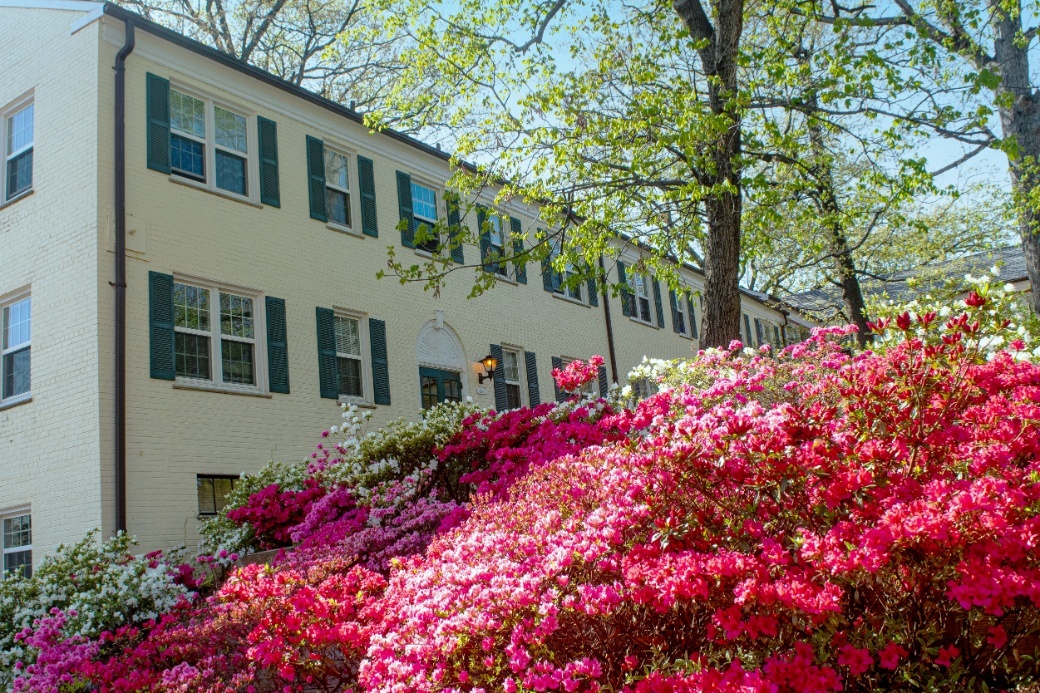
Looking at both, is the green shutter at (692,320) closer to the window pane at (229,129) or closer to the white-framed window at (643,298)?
the white-framed window at (643,298)

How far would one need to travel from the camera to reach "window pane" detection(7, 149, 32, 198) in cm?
1238

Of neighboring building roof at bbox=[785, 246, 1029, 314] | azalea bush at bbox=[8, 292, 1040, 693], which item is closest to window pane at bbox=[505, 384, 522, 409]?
neighboring building roof at bbox=[785, 246, 1029, 314]

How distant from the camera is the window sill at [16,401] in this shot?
441 inches

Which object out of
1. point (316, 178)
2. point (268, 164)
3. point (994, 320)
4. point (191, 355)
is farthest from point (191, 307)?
point (994, 320)

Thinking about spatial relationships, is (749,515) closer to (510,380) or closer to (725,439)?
(725,439)

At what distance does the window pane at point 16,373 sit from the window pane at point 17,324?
16cm

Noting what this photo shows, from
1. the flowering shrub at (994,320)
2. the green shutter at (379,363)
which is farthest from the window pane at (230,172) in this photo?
the flowering shrub at (994,320)

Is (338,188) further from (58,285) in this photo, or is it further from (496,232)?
(58,285)

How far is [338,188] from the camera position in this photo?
1474 cm

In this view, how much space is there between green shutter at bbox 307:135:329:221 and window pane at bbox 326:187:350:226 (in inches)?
8.9

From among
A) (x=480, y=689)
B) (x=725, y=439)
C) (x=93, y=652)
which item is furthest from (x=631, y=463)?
(x=93, y=652)

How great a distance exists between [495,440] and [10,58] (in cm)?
1010

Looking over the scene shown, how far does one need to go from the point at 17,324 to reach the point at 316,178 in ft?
15.6

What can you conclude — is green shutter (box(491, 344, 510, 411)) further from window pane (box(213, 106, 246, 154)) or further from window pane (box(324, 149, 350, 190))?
window pane (box(213, 106, 246, 154))
